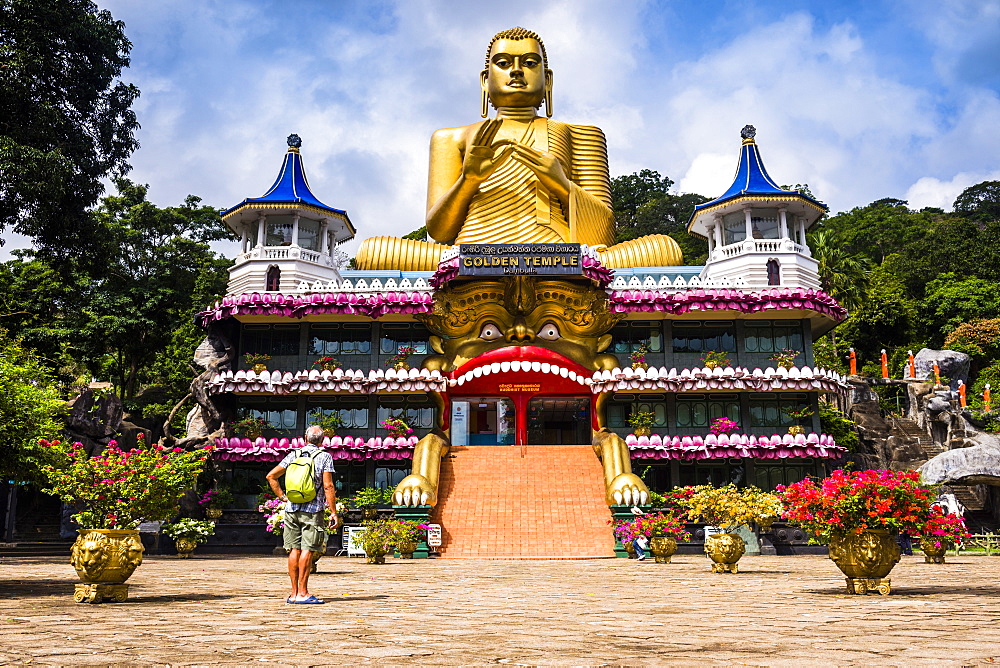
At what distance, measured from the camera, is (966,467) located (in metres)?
27.1

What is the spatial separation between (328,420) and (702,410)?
43.9 feet

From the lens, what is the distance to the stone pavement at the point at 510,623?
5.52 metres

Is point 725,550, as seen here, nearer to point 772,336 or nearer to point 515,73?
point 772,336

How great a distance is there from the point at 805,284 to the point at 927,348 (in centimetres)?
2451

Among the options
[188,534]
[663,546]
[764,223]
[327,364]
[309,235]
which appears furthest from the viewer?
[309,235]

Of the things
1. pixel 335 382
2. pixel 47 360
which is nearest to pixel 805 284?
pixel 335 382

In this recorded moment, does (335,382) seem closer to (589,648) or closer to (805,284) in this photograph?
(805,284)

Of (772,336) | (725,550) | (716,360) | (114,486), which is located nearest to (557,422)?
(716,360)

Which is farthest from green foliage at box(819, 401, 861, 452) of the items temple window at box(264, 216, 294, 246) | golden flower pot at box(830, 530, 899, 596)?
golden flower pot at box(830, 530, 899, 596)

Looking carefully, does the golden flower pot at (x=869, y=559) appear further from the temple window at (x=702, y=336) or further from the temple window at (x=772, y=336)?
the temple window at (x=772, y=336)

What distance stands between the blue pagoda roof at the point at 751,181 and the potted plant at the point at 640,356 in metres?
6.05

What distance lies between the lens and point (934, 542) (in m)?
18.3

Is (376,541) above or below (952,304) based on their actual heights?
below

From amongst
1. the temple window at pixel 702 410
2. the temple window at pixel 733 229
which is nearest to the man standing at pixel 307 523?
the temple window at pixel 702 410
